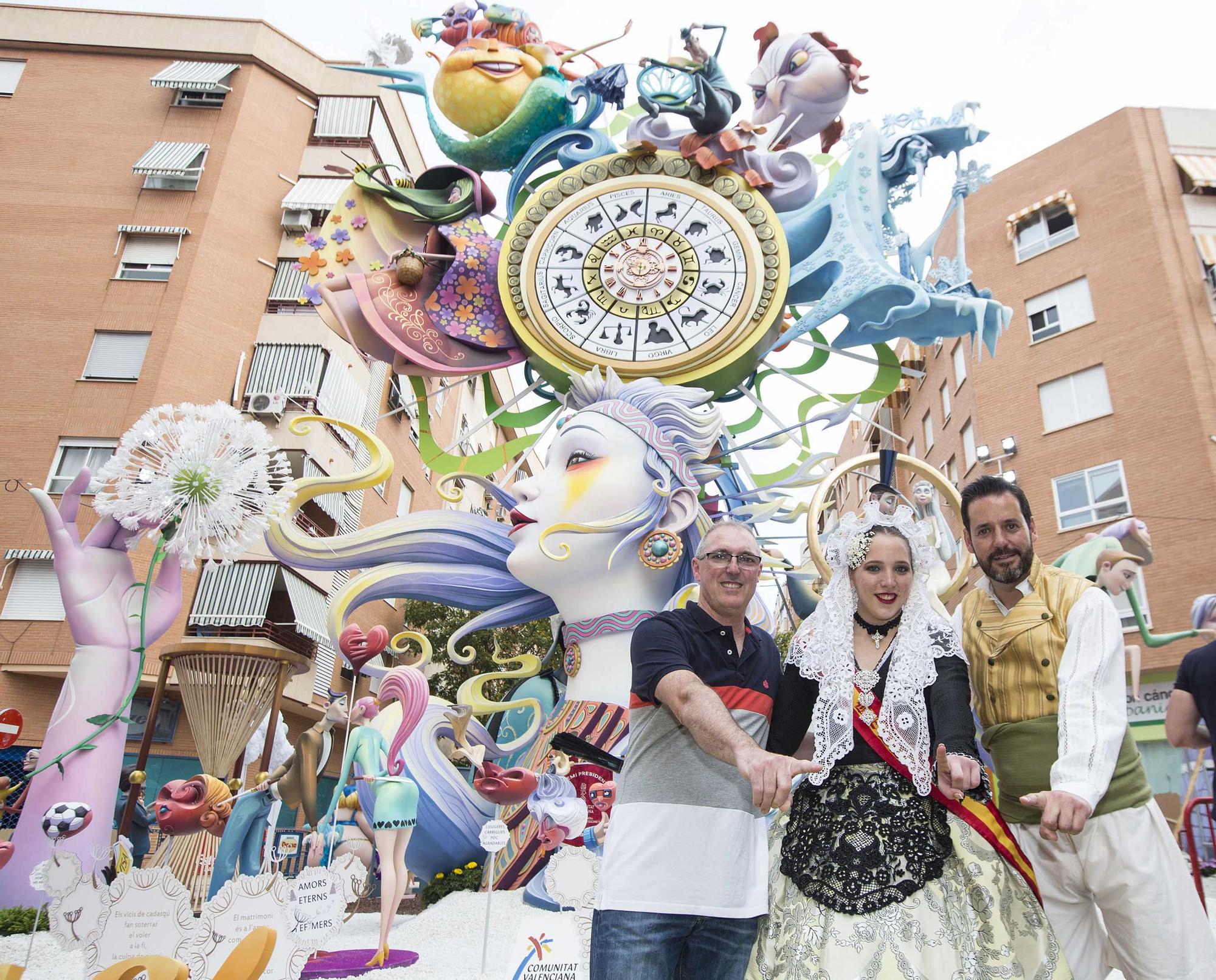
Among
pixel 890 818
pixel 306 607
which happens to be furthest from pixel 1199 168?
pixel 890 818

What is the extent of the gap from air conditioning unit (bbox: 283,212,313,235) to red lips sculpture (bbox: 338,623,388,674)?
47.8ft

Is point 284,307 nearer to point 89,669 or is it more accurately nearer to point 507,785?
point 89,669

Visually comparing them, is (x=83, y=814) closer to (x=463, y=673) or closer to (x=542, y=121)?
(x=542, y=121)

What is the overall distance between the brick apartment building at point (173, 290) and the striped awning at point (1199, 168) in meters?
13.9

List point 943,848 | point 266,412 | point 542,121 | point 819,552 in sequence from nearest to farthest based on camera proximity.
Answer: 1. point 943,848
2. point 819,552
3. point 542,121
4. point 266,412

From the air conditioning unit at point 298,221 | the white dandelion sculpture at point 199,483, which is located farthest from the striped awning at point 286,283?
the white dandelion sculpture at point 199,483

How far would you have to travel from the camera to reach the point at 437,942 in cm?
535

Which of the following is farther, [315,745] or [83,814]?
[315,745]

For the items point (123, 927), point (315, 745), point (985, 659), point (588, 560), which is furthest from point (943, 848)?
point (315, 745)

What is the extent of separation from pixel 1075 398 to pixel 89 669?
15.9 metres

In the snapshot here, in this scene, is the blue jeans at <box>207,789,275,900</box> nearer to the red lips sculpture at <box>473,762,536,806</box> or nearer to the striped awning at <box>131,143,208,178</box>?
the red lips sculpture at <box>473,762,536,806</box>

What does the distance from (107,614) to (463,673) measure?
10304 mm

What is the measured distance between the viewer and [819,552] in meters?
4.89

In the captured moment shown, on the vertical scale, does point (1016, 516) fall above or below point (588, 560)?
below
